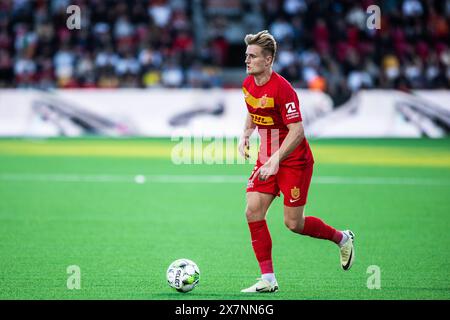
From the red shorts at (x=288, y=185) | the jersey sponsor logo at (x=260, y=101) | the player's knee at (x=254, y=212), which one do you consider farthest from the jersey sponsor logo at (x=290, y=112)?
the player's knee at (x=254, y=212)

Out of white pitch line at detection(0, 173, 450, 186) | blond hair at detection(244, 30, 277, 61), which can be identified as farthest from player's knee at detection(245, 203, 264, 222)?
white pitch line at detection(0, 173, 450, 186)

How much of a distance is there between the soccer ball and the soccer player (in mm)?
487

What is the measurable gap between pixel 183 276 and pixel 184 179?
377 inches

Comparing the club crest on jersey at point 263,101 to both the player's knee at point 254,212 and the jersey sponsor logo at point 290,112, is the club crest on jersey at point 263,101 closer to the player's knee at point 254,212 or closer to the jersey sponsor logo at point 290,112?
the jersey sponsor logo at point 290,112

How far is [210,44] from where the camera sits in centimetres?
3145

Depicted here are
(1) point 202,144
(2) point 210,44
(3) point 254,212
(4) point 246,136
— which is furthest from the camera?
(2) point 210,44

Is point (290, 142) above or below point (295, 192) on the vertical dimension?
above

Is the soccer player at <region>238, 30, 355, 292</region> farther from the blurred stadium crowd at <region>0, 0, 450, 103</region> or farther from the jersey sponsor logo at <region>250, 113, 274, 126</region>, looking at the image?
the blurred stadium crowd at <region>0, 0, 450, 103</region>

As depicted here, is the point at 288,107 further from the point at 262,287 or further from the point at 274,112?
the point at 262,287

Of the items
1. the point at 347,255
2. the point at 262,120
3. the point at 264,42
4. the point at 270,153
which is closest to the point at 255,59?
the point at 264,42

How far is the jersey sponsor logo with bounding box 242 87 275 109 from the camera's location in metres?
7.74

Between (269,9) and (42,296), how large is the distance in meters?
26.6

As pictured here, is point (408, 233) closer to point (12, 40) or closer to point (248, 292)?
point (248, 292)
